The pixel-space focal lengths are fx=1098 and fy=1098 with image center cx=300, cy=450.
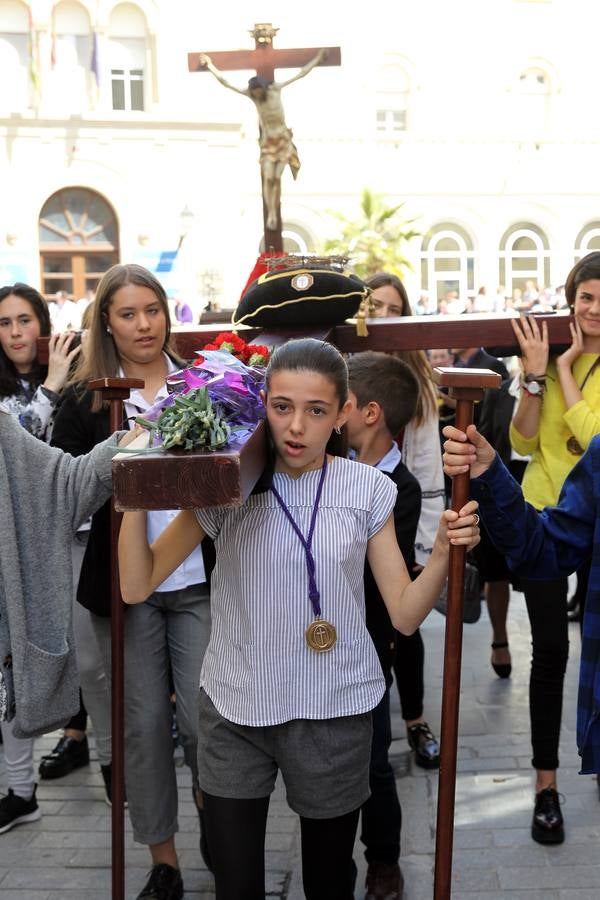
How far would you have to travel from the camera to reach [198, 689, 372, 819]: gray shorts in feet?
8.34

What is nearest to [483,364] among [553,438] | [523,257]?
[553,438]

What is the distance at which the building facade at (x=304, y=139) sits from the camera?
87.2ft

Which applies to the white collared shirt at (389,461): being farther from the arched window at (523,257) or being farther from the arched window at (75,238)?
the arched window at (523,257)

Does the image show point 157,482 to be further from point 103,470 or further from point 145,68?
point 145,68

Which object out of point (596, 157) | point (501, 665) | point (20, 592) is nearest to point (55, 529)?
point (20, 592)

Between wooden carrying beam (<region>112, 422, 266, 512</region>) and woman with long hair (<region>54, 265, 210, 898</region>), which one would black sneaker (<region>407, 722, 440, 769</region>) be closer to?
woman with long hair (<region>54, 265, 210, 898</region>)

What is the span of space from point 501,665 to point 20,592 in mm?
3370

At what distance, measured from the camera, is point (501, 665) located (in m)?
5.80

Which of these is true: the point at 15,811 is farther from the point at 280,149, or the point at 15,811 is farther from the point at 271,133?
the point at 271,133

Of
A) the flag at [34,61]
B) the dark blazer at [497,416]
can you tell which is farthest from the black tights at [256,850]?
the flag at [34,61]

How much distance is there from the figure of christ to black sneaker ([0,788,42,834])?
13.6 feet

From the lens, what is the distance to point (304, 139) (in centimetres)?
2931

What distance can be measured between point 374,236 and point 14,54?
9.96 meters

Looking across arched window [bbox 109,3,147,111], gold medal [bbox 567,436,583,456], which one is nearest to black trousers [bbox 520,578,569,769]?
gold medal [bbox 567,436,583,456]
